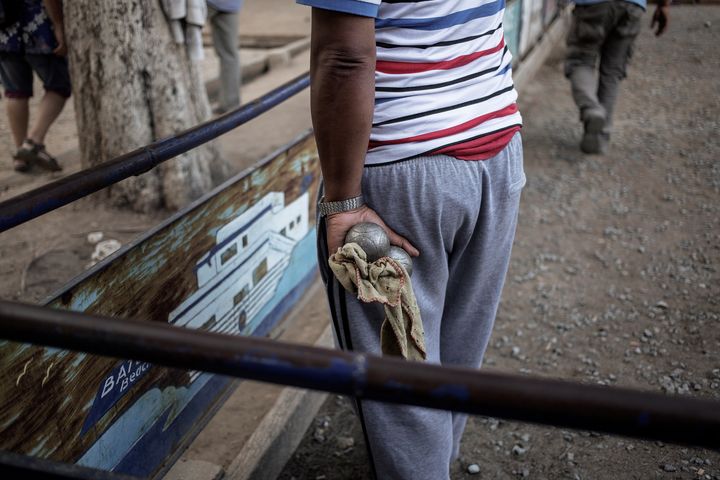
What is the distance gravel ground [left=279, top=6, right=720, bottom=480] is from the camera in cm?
229

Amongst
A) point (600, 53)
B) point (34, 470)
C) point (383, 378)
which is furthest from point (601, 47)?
point (34, 470)

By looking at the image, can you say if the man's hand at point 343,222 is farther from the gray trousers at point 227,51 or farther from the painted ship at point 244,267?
the gray trousers at point 227,51

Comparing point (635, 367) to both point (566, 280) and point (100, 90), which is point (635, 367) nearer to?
point (566, 280)

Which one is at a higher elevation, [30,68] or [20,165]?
[30,68]

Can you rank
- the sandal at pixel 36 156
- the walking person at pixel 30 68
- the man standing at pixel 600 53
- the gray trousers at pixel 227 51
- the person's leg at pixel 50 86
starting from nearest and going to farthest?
the walking person at pixel 30 68, the person's leg at pixel 50 86, the sandal at pixel 36 156, the man standing at pixel 600 53, the gray trousers at pixel 227 51

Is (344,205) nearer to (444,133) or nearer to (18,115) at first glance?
(444,133)

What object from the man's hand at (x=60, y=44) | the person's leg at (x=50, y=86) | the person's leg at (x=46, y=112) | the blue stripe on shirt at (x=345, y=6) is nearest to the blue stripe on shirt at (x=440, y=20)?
the blue stripe on shirt at (x=345, y=6)

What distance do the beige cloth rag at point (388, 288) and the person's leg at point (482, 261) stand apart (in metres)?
0.25

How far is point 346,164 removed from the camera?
1.29m

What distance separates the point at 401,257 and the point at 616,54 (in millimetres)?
4432

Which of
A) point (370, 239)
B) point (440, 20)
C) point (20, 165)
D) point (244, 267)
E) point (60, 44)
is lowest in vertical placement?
point (20, 165)

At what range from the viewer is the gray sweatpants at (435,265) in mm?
1380

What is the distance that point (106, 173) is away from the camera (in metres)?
1.60

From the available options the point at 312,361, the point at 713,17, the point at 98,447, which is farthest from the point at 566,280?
the point at 713,17
